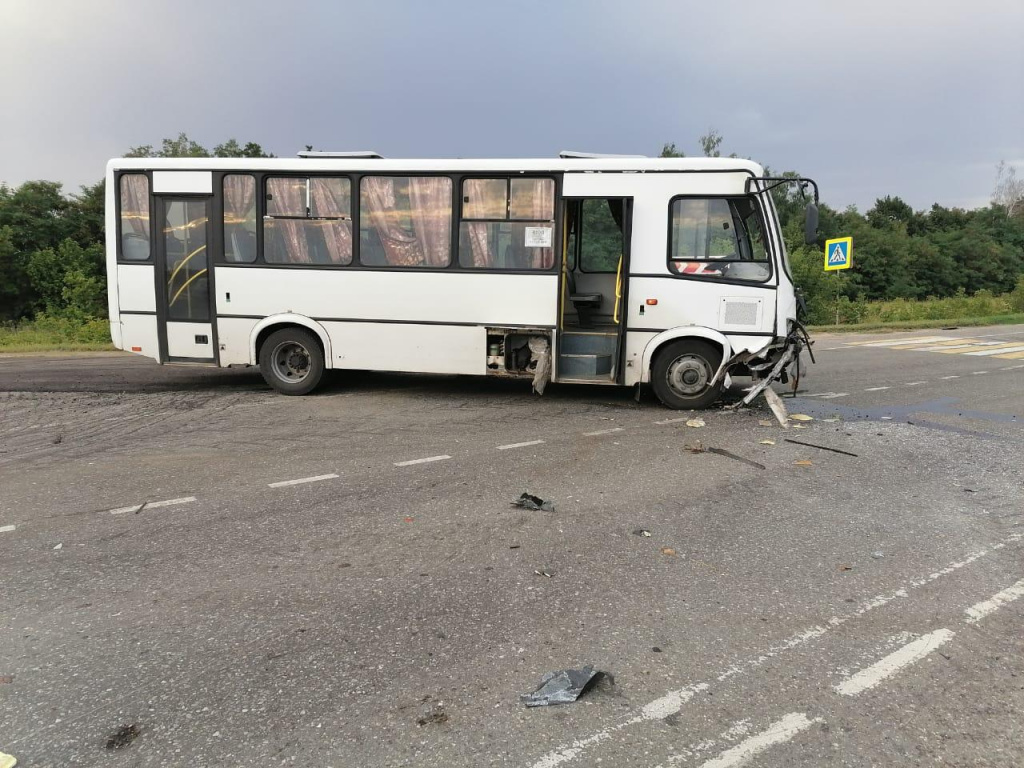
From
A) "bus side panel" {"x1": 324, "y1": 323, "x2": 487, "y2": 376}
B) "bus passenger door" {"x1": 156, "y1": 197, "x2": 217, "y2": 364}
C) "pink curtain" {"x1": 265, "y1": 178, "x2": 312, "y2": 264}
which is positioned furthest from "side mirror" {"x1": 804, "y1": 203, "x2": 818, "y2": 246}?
"bus passenger door" {"x1": 156, "y1": 197, "x2": 217, "y2": 364}

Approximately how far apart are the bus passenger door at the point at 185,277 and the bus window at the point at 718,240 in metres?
6.20

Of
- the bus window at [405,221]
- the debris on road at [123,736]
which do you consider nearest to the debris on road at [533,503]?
the debris on road at [123,736]

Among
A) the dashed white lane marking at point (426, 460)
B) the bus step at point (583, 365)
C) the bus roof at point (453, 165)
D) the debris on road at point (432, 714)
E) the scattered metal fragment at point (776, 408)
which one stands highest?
the bus roof at point (453, 165)

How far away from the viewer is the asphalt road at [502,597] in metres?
2.65

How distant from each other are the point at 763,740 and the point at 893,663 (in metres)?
0.93

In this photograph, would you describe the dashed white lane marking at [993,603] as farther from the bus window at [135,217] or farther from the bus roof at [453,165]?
the bus window at [135,217]

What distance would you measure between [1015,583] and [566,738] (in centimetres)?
298

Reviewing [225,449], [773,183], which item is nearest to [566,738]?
[225,449]

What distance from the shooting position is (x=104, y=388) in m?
10.2

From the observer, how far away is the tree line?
37.2 metres

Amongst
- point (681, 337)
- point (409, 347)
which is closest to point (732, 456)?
point (681, 337)

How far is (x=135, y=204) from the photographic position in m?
9.58

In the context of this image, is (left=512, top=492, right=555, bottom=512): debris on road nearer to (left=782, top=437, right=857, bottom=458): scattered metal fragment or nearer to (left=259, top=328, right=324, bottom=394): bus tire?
(left=782, top=437, right=857, bottom=458): scattered metal fragment

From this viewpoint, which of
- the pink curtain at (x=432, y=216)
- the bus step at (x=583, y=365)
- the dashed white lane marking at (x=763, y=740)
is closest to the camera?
the dashed white lane marking at (x=763, y=740)
